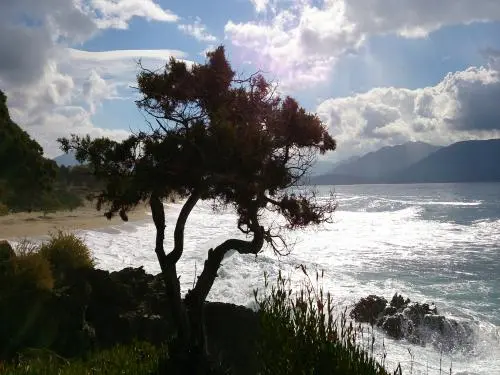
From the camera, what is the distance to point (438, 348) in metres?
21.1

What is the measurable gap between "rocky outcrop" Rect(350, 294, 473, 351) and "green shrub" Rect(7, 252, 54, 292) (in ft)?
41.6

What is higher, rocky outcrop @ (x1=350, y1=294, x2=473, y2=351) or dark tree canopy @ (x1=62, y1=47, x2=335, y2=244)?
dark tree canopy @ (x1=62, y1=47, x2=335, y2=244)

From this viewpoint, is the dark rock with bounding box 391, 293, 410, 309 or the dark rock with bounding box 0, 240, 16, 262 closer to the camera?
the dark rock with bounding box 0, 240, 16, 262

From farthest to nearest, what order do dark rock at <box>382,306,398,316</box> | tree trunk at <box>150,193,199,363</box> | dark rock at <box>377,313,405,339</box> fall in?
dark rock at <box>382,306,398,316</box> < dark rock at <box>377,313,405,339</box> < tree trunk at <box>150,193,199,363</box>

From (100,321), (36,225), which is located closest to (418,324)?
(100,321)

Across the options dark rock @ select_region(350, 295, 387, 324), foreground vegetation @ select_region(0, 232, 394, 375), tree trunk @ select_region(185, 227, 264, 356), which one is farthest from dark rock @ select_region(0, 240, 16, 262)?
dark rock @ select_region(350, 295, 387, 324)

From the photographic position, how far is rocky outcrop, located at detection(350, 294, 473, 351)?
2177 centimetres

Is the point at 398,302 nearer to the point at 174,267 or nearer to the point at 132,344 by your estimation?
the point at 132,344

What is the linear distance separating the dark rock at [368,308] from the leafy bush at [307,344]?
16.1m

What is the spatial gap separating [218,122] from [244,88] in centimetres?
185

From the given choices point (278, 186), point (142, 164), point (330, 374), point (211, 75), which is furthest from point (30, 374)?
point (211, 75)

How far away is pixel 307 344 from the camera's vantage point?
7039 millimetres

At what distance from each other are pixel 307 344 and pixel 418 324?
17.4 metres

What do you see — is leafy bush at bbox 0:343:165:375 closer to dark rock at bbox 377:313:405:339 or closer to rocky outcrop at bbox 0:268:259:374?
Result: rocky outcrop at bbox 0:268:259:374
